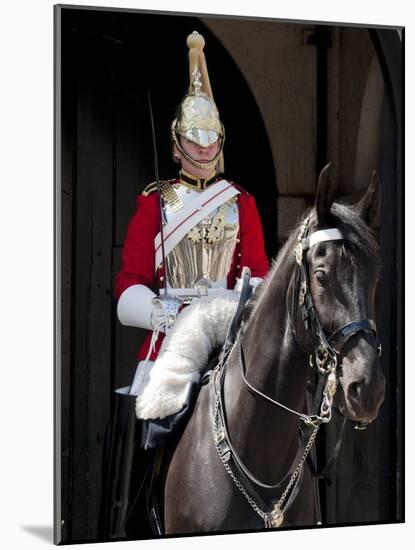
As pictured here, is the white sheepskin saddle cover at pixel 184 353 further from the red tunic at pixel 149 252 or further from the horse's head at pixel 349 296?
the horse's head at pixel 349 296

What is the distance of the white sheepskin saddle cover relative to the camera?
5.56m

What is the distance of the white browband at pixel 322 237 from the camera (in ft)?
16.5

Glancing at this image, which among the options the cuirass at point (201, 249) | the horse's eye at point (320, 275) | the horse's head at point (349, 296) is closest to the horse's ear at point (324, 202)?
the horse's head at point (349, 296)

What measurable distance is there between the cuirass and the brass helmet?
231 mm

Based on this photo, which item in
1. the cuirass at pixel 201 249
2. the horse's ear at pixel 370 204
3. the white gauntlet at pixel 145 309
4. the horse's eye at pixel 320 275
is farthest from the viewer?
the cuirass at pixel 201 249

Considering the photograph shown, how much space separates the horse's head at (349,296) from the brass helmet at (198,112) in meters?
1.13

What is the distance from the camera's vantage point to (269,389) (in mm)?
5121

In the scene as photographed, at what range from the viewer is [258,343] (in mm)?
5152

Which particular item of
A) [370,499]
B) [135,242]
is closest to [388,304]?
[370,499]

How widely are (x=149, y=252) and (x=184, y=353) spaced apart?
2.10 ft

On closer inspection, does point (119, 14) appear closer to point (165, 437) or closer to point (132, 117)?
point (132, 117)

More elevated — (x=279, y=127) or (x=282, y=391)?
(x=279, y=127)

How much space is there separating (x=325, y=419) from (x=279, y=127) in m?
1.90

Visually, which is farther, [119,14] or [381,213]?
[381,213]
